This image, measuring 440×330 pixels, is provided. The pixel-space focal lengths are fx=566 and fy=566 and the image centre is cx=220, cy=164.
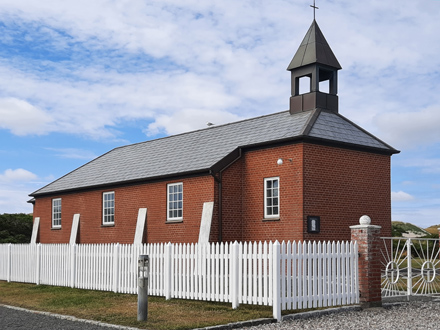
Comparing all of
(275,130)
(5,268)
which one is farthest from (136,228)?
(275,130)

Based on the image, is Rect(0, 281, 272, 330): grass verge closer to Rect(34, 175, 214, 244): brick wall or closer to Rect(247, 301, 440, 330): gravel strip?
Rect(247, 301, 440, 330): gravel strip

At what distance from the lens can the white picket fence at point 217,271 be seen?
41.2 ft

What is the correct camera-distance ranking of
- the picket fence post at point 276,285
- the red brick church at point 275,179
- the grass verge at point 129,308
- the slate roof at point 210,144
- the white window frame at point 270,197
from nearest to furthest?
the grass verge at point 129,308, the picket fence post at point 276,285, the red brick church at point 275,179, the white window frame at point 270,197, the slate roof at point 210,144

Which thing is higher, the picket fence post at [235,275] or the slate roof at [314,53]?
the slate roof at [314,53]

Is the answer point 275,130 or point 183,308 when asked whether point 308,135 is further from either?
point 183,308

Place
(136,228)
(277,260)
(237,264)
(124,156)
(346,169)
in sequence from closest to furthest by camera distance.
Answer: (277,260) → (237,264) → (346,169) → (136,228) → (124,156)

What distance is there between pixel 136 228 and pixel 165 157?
3601mm

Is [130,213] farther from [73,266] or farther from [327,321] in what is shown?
[327,321]

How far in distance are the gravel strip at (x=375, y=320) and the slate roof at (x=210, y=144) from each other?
7810 mm

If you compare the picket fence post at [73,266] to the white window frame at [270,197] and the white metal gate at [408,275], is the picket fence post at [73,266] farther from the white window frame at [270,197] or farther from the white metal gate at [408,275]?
the white metal gate at [408,275]

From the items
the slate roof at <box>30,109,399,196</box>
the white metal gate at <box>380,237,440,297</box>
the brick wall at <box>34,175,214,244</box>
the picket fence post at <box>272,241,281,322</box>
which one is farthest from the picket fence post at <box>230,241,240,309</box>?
the brick wall at <box>34,175,214,244</box>

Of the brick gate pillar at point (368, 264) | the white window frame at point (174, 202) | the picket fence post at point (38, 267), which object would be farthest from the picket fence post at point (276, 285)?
the picket fence post at point (38, 267)

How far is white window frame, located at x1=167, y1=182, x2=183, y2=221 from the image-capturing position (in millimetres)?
23516

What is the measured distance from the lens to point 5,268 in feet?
77.1
